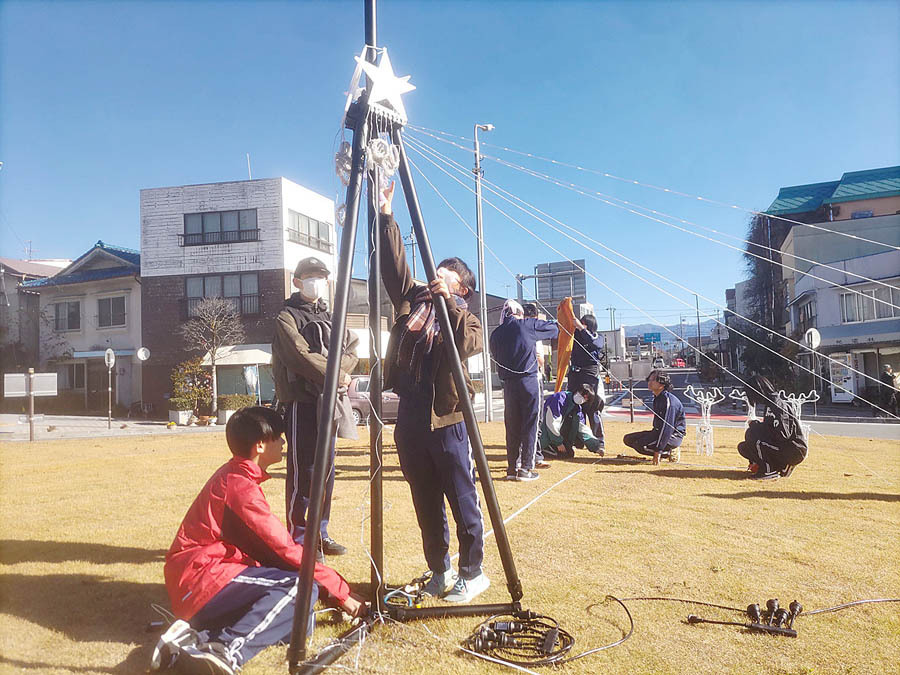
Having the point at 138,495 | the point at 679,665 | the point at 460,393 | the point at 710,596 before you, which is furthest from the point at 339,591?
the point at 138,495

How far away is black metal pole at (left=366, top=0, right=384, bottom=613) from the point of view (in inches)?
Result: 109

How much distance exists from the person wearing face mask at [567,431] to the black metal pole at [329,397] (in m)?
6.11

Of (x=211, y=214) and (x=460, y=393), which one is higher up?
(x=211, y=214)

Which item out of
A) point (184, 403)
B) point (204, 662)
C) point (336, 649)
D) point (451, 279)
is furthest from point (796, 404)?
point (184, 403)

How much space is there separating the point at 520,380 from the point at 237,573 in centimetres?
410

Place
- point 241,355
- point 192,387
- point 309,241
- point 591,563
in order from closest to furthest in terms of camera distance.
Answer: point 591,563
point 192,387
point 241,355
point 309,241

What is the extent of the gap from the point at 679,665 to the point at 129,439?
14.2 meters

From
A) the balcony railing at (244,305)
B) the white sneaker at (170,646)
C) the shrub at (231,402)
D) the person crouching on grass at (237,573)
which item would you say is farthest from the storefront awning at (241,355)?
the white sneaker at (170,646)

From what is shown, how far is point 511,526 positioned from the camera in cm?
432

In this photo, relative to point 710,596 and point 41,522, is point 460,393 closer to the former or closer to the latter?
point 710,596

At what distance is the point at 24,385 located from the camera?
12664 millimetres

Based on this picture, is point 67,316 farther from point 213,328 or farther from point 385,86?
point 385,86

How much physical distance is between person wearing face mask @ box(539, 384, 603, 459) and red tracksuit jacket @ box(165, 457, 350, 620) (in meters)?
5.94

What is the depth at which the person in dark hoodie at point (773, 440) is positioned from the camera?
606 cm
